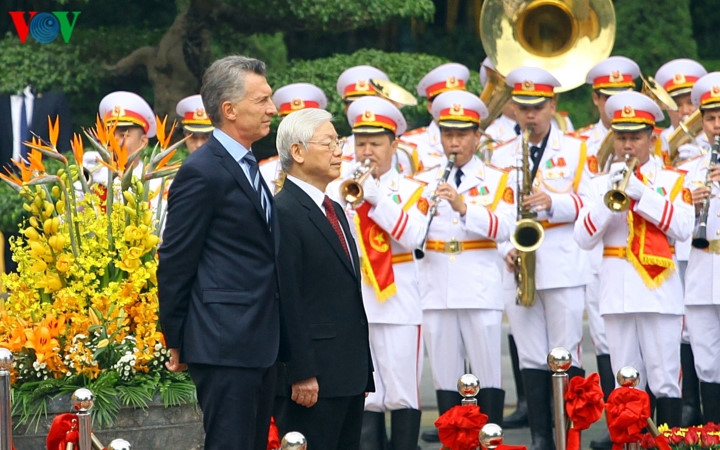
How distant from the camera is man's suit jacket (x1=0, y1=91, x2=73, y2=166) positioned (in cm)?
1035

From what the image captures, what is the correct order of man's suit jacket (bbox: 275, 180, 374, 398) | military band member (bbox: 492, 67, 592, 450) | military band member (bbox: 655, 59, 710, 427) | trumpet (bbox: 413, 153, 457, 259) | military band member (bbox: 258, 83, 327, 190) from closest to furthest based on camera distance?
man's suit jacket (bbox: 275, 180, 374, 398), trumpet (bbox: 413, 153, 457, 259), military band member (bbox: 492, 67, 592, 450), military band member (bbox: 655, 59, 710, 427), military band member (bbox: 258, 83, 327, 190)

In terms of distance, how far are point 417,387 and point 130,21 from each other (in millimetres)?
5974

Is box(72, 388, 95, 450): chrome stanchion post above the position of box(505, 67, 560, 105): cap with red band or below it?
below

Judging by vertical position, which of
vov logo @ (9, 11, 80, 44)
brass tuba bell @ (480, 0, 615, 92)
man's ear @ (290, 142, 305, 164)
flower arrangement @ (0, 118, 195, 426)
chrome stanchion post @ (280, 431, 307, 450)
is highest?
vov logo @ (9, 11, 80, 44)

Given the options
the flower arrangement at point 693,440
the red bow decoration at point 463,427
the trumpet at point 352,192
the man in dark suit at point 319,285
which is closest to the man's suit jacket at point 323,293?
the man in dark suit at point 319,285

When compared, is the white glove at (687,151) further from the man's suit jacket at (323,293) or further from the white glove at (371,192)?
the man's suit jacket at (323,293)

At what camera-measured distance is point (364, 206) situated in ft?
27.3

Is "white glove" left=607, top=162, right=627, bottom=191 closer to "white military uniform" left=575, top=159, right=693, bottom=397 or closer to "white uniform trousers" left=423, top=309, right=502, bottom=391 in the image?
"white military uniform" left=575, top=159, right=693, bottom=397

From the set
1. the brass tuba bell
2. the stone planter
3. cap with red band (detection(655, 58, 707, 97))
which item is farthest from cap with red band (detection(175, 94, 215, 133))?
the stone planter

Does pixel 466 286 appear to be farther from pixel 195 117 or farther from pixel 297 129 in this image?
pixel 297 129

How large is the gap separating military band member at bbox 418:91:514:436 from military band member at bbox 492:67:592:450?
0.26 meters

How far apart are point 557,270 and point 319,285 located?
3.49m

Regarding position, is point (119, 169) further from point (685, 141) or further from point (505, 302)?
point (685, 141)

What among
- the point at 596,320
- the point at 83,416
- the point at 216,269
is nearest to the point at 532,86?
the point at 596,320
